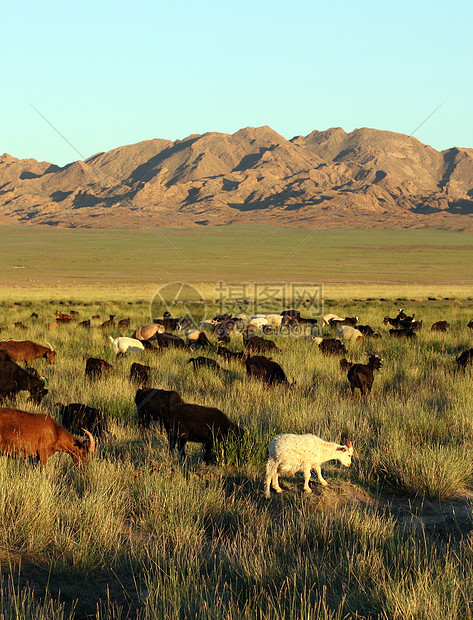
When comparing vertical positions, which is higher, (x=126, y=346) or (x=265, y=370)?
(x=265, y=370)

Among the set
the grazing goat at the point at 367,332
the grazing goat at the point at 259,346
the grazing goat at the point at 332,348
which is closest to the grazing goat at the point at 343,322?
the grazing goat at the point at 367,332

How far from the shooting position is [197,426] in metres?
6.62

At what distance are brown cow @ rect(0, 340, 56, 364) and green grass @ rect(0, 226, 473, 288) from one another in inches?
733

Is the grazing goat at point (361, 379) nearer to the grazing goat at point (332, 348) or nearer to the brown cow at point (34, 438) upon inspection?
the grazing goat at point (332, 348)

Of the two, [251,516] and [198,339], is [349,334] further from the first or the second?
[251,516]

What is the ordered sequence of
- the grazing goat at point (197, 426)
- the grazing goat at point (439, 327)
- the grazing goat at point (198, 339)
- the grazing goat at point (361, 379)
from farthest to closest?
the grazing goat at point (439, 327), the grazing goat at point (198, 339), the grazing goat at point (361, 379), the grazing goat at point (197, 426)

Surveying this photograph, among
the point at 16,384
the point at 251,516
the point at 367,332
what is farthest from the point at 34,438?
the point at 367,332

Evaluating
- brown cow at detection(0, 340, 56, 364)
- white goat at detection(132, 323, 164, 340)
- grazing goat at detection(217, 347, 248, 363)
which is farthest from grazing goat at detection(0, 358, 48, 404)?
white goat at detection(132, 323, 164, 340)

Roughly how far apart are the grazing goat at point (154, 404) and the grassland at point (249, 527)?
21 centimetres

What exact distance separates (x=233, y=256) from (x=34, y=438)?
104 metres

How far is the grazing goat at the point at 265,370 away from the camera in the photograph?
10938mm

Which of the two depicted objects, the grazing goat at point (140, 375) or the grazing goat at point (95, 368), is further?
the grazing goat at point (95, 368)

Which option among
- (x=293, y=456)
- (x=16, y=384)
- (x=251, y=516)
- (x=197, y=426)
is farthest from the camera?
(x=16, y=384)

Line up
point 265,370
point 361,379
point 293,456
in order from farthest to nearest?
point 265,370 → point 361,379 → point 293,456
